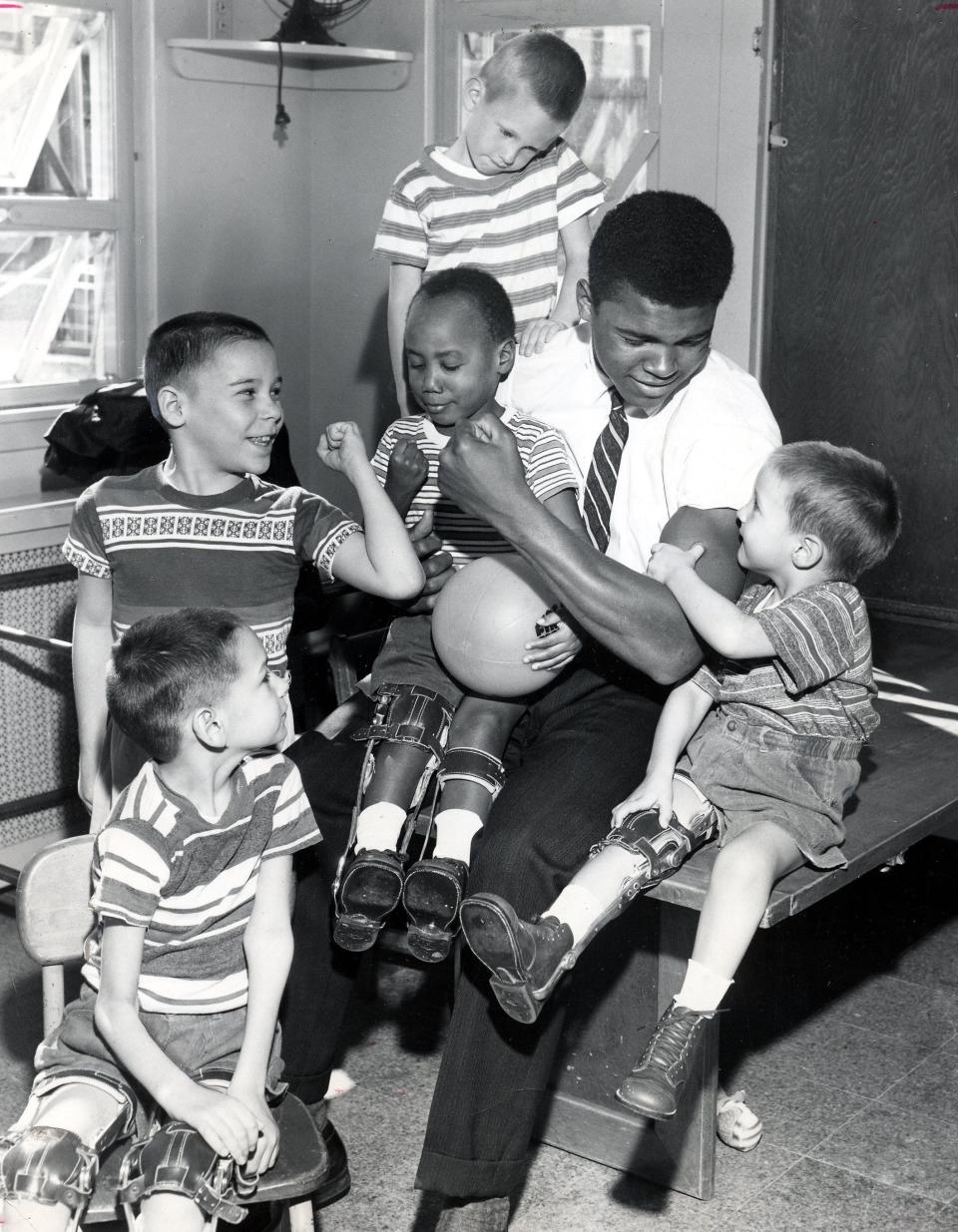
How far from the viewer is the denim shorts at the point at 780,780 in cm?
235

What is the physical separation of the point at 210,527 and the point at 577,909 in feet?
2.73

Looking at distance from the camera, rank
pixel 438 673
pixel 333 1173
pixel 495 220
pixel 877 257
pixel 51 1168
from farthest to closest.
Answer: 1. pixel 877 257
2. pixel 495 220
3. pixel 438 673
4. pixel 333 1173
5. pixel 51 1168

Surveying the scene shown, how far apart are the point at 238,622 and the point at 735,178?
2.73m

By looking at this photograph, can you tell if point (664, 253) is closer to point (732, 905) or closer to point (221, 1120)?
point (732, 905)

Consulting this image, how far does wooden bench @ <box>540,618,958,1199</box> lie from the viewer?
2.43 metres

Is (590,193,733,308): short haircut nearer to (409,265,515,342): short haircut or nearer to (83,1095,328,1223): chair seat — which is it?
(409,265,515,342): short haircut

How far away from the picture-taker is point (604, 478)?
2.67 meters

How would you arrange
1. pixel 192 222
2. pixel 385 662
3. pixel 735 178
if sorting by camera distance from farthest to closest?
pixel 192 222 < pixel 735 178 < pixel 385 662

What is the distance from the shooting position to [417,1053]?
9.91ft

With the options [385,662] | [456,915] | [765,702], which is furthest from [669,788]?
[385,662]

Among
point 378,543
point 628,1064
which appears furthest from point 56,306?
point 628,1064

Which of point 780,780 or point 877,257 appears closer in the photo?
point 780,780

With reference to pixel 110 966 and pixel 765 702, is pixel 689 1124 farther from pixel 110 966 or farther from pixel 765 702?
pixel 110 966

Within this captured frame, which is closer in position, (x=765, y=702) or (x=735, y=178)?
(x=765, y=702)
